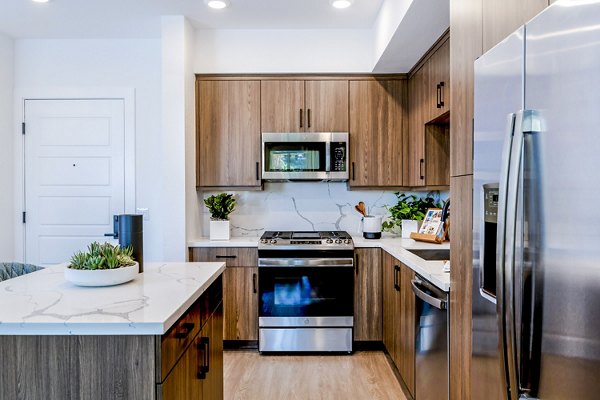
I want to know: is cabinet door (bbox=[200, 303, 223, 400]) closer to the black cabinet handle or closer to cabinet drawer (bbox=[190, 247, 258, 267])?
the black cabinet handle

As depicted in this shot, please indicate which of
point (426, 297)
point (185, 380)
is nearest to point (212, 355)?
point (185, 380)

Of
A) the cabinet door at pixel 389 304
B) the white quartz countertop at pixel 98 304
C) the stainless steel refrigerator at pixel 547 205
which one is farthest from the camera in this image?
the cabinet door at pixel 389 304

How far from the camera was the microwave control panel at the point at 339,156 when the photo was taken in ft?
12.0

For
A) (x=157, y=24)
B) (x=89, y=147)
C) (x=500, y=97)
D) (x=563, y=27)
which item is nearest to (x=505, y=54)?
(x=500, y=97)

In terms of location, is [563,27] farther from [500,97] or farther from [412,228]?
[412,228]

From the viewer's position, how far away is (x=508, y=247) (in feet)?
3.70

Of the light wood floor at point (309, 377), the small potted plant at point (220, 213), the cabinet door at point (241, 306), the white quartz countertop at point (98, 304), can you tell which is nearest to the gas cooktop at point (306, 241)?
the cabinet door at point (241, 306)

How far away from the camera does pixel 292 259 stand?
338 centimetres

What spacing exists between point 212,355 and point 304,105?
234cm

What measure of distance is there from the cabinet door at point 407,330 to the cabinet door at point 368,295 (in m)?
0.58

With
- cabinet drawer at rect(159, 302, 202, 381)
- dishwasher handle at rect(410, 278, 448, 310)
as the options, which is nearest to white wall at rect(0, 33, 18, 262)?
cabinet drawer at rect(159, 302, 202, 381)

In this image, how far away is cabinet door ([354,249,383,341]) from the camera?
11.3 feet

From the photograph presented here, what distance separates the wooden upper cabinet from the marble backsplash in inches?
23.0

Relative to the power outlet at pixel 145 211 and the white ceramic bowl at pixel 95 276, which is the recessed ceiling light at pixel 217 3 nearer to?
the power outlet at pixel 145 211
